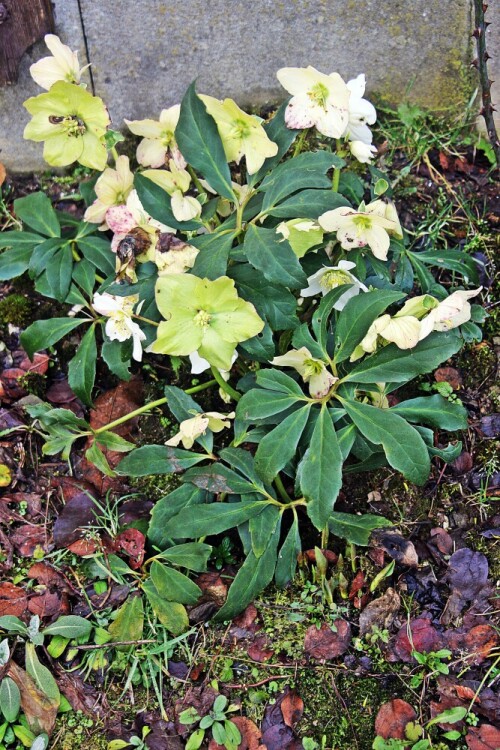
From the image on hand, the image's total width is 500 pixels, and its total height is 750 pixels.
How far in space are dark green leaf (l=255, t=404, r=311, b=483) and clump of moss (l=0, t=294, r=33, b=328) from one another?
40.7 inches

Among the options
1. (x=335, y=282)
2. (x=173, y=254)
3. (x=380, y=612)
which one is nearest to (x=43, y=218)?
(x=173, y=254)

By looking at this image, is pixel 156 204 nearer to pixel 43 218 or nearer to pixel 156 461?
pixel 43 218

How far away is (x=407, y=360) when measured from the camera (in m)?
1.75

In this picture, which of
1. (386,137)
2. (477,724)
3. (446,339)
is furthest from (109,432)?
(386,137)

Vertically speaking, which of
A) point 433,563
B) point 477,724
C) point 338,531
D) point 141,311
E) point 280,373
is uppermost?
point 141,311

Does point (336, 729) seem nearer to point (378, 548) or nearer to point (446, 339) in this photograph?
point (378, 548)

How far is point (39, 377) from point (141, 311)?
22.8 inches

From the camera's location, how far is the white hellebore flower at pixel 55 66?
6.07 feet

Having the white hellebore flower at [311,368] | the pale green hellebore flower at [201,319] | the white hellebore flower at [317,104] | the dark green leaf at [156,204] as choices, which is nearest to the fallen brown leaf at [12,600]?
the pale green hellebore flower at [201,319]

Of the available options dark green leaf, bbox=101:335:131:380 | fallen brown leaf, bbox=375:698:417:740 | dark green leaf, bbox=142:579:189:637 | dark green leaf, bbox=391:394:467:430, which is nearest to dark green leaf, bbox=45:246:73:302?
dark green leaf, bbox=101:335:131:380

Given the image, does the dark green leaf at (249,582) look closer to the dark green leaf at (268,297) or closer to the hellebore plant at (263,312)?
the hellebore plant at (263,312)

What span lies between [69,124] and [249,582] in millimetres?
1264

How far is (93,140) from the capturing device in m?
1.94

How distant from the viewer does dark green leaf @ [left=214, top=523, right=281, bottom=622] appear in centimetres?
181
